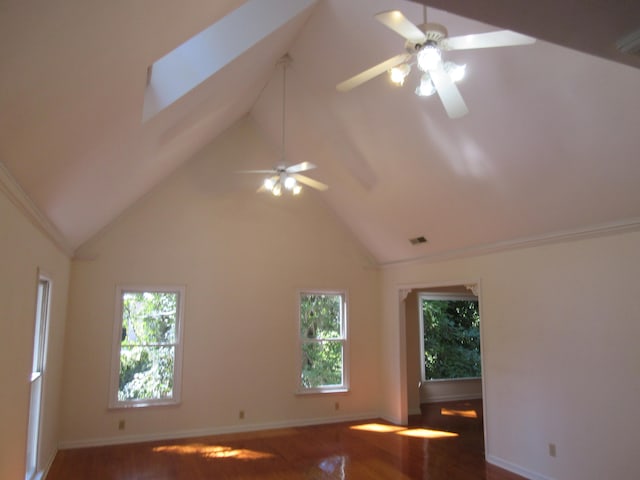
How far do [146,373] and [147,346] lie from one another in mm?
363

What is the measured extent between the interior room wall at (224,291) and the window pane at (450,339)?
208 cm

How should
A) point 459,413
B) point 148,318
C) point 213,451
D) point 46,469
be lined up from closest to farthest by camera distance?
1. point 46,469
2. point 213,451
3. point 148,318
4. point 459,413

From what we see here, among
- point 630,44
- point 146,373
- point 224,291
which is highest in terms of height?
point 630,44

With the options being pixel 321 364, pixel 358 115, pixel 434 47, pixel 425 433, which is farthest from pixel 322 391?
pixel 434 47

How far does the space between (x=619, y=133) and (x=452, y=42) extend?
1.73m

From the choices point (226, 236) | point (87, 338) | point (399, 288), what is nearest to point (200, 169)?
point (226, 236)

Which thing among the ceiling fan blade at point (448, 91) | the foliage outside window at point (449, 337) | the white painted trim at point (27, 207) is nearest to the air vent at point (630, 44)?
the ceiling fan blade at point (448, 91)

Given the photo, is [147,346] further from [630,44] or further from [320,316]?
[630,44]

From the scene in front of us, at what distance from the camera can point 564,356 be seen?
4.53 m

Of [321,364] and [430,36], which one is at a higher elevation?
[430,36]

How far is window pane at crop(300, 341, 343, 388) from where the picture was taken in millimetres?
7105

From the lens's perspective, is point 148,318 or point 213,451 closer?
point 213,451

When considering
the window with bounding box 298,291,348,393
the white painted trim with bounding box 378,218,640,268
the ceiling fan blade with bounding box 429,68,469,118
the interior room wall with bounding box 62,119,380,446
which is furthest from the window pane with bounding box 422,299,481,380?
the ceiling fan blade with bounding box 429,68,469,118

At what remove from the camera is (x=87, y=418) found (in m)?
5.75
